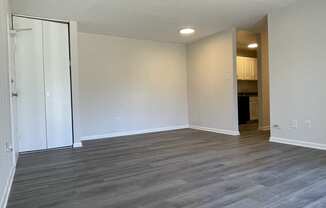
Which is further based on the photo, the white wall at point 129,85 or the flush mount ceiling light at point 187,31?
the white wall at point 129,85

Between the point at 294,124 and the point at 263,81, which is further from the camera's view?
the point at 263,81

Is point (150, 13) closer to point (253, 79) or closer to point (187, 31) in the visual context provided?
point (187, 31)

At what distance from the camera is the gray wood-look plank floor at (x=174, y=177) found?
217 cm

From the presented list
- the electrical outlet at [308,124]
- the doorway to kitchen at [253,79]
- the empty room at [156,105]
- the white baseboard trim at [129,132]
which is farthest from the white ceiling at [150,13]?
the white baseboard trim at [129,132]

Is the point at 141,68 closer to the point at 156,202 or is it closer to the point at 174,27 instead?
the point at 174,27

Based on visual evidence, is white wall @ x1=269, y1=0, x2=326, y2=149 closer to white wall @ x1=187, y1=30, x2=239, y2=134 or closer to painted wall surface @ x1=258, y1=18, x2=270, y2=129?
white wall @ x1=187, y1=30, x2=239, y2=134

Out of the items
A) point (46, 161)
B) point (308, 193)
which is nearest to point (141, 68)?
point (46, 161)

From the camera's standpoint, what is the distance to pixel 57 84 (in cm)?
449

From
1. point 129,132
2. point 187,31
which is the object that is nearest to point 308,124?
point 187,31

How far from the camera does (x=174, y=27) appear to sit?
5246mm

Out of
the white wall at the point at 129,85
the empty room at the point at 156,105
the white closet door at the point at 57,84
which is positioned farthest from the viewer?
the white wall at the point at 129,85

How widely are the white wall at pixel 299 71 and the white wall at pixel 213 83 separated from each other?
1.05m

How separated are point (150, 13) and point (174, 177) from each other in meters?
2.95

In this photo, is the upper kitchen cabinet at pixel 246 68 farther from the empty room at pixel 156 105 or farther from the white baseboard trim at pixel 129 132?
the white baseboard trim at pixel 129 132
